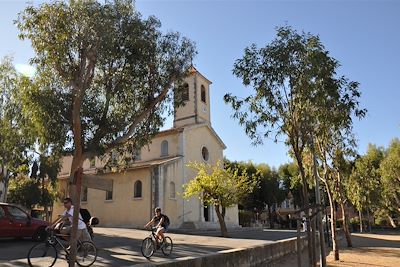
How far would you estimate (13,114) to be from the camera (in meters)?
21.0

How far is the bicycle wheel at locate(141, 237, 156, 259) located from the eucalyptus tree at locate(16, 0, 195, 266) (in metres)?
3.41

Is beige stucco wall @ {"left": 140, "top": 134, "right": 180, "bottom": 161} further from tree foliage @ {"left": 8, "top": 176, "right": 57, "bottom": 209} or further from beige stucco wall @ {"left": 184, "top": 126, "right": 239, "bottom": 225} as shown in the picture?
tree foliage @ {"left": 8, "top": 176, "right": 57, "bottom": 209}

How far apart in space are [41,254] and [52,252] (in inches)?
10.9

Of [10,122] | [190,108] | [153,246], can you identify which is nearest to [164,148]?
[190,108]

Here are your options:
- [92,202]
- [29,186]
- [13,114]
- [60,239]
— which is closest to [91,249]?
[60,239]

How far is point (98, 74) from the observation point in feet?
52.5

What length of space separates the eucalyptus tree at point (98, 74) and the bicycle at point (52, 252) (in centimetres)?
275

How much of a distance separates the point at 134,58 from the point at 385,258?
1365 cm

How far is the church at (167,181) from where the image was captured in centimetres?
3100

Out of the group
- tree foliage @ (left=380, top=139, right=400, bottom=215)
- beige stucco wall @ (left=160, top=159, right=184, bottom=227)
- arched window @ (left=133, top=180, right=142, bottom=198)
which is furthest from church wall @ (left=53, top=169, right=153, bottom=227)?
tree foliage @ (left=380, top=139, right=400, bottom=215)

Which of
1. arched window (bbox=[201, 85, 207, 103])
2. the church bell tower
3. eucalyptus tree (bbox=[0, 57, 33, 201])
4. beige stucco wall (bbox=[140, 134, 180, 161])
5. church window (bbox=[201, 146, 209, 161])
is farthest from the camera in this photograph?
arched window (bbox=[201, 85, 207, 103])

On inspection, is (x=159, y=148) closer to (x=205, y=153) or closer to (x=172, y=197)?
(x=205, y=153)

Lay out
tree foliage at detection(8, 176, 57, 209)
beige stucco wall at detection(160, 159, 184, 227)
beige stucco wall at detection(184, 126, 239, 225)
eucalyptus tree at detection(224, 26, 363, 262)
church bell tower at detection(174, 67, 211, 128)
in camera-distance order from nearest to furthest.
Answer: eucalyptus tree at detection(224, 26, 363, 262) < tree foliage at detection(8, 176, 57, 209) < beige stucco wall at detection(160, 159, 184, 227) < beige stucco wall at detection(184, 126, 239, 225) < church bell tower at detection(174, 67, 211, 128)

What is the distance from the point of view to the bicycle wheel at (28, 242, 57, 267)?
1044 cm
